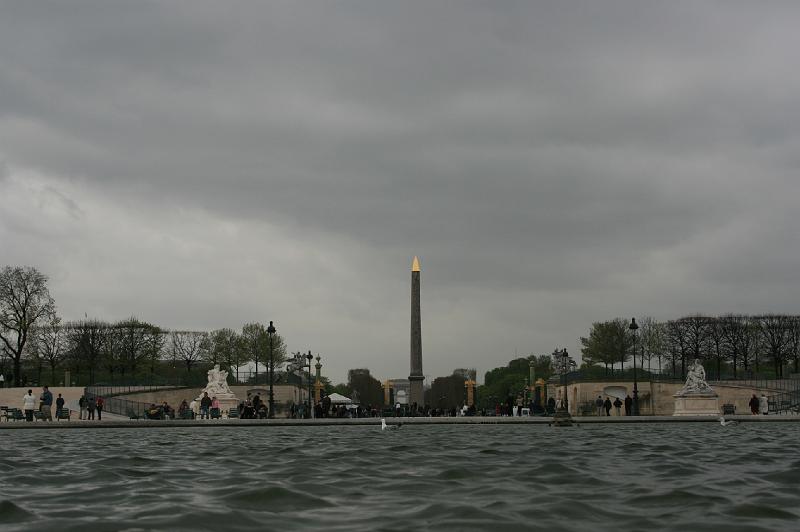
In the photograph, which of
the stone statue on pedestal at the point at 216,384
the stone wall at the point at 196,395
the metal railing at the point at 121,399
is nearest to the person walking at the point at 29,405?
the metal railing at the point at 121,399

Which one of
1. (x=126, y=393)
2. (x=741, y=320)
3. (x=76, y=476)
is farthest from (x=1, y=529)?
(x=741, y=320)

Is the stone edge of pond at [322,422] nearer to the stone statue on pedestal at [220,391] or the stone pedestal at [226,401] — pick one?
the stone pedestal at [226,401]

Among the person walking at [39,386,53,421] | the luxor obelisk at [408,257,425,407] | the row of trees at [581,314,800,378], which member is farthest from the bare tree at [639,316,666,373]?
the person walking at [39,386,53,421]

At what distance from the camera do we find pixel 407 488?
12336 mm

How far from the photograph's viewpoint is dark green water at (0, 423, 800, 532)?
9.34 meters

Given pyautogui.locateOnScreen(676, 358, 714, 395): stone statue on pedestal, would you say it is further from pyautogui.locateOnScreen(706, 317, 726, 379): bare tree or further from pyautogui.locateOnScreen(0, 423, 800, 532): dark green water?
pyautogui.locateOnScreen(0, 423, 800, 532): dark green water

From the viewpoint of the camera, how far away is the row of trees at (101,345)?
2675 inches

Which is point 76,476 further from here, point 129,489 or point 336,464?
point 336,464

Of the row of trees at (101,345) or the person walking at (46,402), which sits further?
the row of trees at (101,345)

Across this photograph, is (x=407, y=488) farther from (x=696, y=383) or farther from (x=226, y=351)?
(x=226, y=351)

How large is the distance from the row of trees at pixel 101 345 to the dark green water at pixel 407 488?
47.9 metres

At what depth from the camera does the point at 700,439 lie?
2523cm

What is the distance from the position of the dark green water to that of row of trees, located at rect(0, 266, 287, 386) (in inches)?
1885

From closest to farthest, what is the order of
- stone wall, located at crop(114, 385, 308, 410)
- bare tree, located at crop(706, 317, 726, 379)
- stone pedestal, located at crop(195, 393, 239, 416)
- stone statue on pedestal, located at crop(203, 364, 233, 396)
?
stone pedestal, located at crop(195, 393, 239, 416) < stone statue on pedestal, located at crop(203, 364, 233, 396) < stone wall, located at crop(114, 385, 308, 410) < bare tree, located at crop(706, 317, 726, 379)
